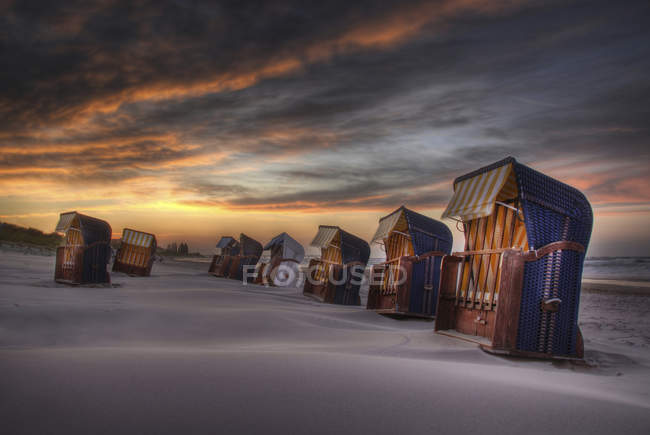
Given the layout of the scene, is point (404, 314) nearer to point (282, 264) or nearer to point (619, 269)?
point (282, 264)

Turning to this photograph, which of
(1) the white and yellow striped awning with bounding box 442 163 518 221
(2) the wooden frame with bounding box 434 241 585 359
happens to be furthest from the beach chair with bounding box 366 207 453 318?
(1) the white and yellow striped awning with bounding box 442 163 518 221

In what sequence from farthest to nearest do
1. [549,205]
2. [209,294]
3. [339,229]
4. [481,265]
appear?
[339,229], [209,294], [481,265], [549,205]

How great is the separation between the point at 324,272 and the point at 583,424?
1708cm

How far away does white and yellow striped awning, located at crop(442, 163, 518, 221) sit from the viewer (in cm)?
739

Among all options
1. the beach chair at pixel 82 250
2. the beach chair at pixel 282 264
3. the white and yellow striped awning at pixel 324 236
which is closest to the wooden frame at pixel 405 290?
the white and yellow striped awning at pixel 324 236

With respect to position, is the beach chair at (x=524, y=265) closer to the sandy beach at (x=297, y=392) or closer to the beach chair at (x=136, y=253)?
the sandy beach at (x=297, y=392)

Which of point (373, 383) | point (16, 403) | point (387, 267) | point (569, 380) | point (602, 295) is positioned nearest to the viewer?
point (16, 403)

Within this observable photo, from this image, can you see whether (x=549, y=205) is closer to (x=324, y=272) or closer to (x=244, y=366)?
(x=244, y=366)

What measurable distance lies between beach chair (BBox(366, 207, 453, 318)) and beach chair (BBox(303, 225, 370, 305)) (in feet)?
12.0

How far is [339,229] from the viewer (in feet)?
62.2

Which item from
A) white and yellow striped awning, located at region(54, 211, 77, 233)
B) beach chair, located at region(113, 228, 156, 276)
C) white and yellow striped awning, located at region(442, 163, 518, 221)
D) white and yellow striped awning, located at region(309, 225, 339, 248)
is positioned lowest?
beach chair, located at region(113, 228, 156, 276)

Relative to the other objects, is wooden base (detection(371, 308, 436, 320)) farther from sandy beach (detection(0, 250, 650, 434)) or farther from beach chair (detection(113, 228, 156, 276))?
beach chair (detection(113, 228, 156, 276))

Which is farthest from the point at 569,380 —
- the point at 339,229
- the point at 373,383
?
the point at 339,229

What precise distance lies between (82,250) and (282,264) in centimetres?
1383
